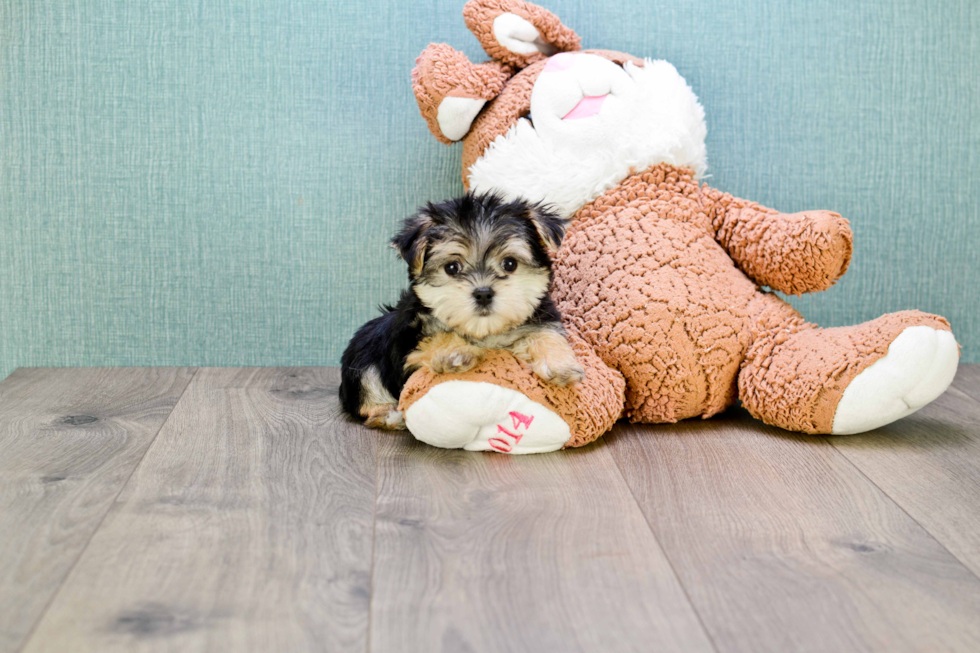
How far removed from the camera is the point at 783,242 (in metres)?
2.29

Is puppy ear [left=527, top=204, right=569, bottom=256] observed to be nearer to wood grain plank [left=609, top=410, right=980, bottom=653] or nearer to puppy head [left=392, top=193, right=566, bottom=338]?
puppy head [left=392, top=193, right=566, bottom=338]

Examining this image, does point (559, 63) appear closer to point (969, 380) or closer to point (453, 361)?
point (453, 361)

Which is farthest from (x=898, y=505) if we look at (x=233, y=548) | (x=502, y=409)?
(x=233, y=548)

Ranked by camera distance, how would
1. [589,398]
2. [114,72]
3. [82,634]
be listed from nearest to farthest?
[82,634] → [589,398] → [114,72]

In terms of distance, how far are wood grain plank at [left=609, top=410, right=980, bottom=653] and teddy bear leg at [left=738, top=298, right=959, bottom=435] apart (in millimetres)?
91

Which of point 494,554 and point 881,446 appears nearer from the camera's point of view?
point 494,554

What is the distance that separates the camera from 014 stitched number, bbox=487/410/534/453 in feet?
6.63

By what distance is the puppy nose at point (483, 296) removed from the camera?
186cm

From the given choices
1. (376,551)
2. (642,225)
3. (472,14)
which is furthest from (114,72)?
(376,551)

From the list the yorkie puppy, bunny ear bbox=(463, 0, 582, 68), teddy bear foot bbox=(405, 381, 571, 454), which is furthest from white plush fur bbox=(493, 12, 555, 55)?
teddy bear foot bbox=(405, 381, 571, 454)

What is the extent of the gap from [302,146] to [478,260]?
3.71ft

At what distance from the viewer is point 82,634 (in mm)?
1300

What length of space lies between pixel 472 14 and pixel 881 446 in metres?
1.60

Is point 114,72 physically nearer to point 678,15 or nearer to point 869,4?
point 678,15
